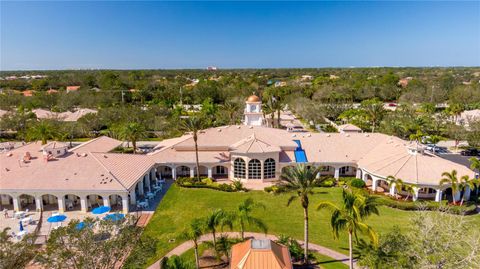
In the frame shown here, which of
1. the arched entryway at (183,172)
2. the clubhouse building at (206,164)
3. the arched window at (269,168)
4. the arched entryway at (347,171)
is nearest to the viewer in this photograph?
the clubhouse building at (206,164)

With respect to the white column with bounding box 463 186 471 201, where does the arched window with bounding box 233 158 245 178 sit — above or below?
above

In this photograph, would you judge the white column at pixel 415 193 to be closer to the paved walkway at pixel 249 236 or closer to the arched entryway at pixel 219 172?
the paved walkway at pixel 249 236

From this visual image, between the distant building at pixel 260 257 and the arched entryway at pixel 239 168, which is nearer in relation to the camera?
the distant building at pixel 260 257

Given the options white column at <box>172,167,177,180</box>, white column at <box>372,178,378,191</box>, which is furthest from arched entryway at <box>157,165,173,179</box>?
white column at <box>372,178,378,191</box>

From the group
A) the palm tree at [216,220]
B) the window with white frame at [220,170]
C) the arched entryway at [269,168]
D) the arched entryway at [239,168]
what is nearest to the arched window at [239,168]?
the arched entryway at [239,168]

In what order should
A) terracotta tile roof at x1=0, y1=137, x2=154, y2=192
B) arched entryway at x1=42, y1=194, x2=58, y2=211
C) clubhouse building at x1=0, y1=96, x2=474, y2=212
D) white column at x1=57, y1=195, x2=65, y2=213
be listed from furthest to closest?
arched entryway at x1=42, y1=194, x2=58, y2=211 → clubhouse building at x1=0, y1=96, x2=474, y2=212 → terracotta tile roof at x1=0, y1=137, x2=154, y2=192 → white column at x1=57, y1=195, x2=65, y2=213

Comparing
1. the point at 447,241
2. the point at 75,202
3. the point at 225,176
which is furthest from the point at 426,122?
the point at 75,202

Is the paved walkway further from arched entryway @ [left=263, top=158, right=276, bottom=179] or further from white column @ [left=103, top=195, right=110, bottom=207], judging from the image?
arched entryway @ [left=263, top=158, right=276, bottom=179]
